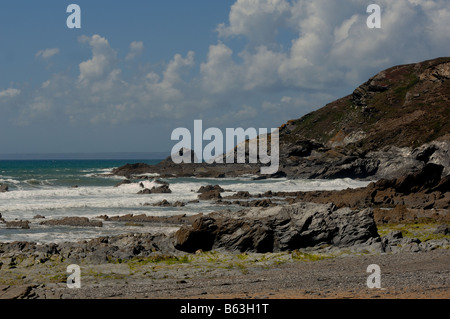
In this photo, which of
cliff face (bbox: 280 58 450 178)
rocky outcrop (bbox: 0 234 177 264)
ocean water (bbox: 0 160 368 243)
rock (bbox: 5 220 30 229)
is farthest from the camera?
cliff face (bbox: 280 58 450 178)

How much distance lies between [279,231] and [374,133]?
8022 cm

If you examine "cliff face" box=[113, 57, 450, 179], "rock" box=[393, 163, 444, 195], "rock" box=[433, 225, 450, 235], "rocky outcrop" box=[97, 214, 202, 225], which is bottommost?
"rocky outcrop" box=[97, 214, 202, 225]

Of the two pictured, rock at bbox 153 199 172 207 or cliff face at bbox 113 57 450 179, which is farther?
cliff face at bbox 113 57 450 179

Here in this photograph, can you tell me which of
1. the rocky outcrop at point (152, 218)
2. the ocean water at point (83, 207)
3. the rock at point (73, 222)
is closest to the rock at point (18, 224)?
the ocean water at point (83, 207)

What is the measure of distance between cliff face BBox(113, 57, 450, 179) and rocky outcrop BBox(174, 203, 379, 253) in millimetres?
47106

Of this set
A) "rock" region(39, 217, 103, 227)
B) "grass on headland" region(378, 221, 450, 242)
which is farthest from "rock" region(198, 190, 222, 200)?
"grass on headland" region(378, 221, 450, 242)

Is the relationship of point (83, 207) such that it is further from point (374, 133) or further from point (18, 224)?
point (374, 133)

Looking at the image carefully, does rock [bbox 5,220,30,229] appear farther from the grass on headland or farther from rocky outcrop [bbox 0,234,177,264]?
the grass on headland

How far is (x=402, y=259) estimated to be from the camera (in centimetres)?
1934

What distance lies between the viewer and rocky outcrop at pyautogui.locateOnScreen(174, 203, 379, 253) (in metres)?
22.2

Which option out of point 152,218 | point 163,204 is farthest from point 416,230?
point 163,204

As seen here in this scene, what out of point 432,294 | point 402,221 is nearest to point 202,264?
point 432,294

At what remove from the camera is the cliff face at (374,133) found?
7900 cm

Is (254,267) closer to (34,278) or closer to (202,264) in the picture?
(202,264)
